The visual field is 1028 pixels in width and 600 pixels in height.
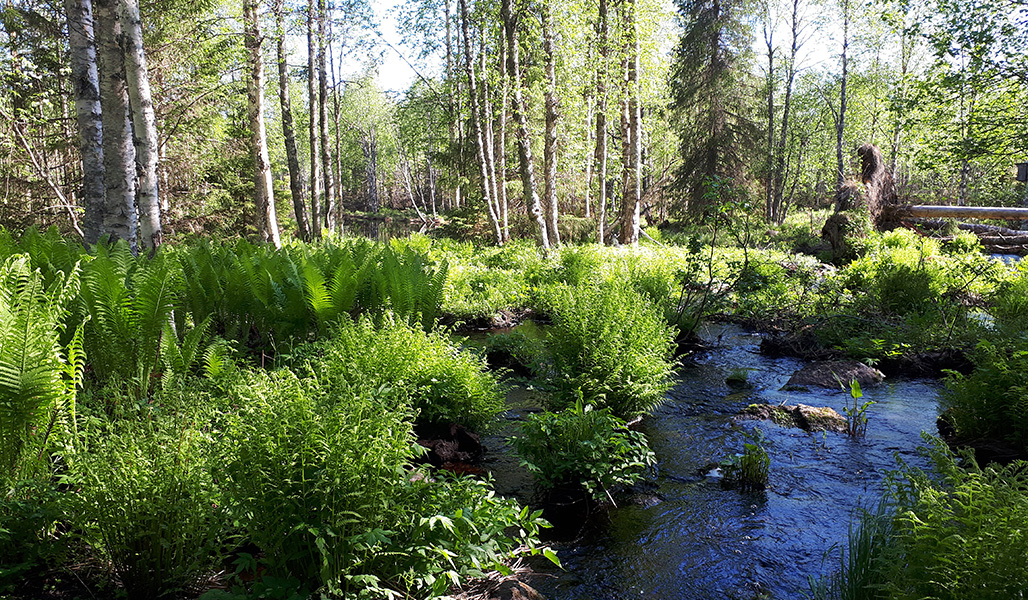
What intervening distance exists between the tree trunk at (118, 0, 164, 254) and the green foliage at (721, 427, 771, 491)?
21.5 feet

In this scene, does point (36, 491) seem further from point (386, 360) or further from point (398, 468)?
point (386, 360)

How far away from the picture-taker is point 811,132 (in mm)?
38156

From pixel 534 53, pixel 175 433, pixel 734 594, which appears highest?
pixel 534 53

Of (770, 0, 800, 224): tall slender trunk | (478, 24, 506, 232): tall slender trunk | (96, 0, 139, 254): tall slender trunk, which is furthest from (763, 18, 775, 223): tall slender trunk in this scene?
(96, 0, 139, 254): tall slender trunk

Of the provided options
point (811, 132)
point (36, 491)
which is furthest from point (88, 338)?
point (811, 132)

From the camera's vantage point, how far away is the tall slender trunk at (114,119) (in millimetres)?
5766

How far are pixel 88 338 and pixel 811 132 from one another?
42.7m

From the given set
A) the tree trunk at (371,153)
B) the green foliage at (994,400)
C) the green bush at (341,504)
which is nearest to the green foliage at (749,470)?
the green foliage at (994,400)

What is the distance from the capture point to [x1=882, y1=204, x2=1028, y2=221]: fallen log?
46.3 feet

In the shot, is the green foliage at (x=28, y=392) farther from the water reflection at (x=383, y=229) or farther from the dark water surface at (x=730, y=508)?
the water reflection at (x=383, y=229)

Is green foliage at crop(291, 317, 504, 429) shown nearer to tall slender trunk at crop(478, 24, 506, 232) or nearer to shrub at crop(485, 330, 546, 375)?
shrub at crop(485, 330, 546, 375)

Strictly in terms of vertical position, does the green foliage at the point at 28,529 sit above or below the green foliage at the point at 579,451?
above

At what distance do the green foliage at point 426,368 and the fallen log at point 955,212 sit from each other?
1498 cm

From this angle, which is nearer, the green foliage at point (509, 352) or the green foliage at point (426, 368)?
the green foliage at point (426, 368)
